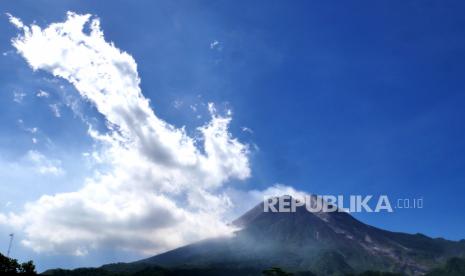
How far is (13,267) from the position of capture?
69.0 metres

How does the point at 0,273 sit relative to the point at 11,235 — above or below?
below

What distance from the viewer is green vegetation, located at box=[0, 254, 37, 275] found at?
68000 mm

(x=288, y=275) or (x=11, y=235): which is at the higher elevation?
(x=11, y=235)

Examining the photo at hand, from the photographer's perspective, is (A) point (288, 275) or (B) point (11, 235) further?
(B) point (11, 235)

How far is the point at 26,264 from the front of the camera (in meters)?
70.0

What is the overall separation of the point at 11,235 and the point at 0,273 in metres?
35.8

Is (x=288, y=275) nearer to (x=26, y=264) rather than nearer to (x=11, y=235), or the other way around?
(x=26, y=264)

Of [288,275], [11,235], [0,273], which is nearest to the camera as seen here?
[0,273]

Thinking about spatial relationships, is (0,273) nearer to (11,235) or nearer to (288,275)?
(11,235)

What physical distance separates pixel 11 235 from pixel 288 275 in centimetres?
6079

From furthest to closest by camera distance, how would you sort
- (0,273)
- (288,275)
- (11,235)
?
1. (11,235)
2. (288,275)
3. (0,273)

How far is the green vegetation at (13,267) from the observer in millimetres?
68000

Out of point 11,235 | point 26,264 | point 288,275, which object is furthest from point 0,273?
point 288,275

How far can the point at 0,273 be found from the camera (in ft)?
220
